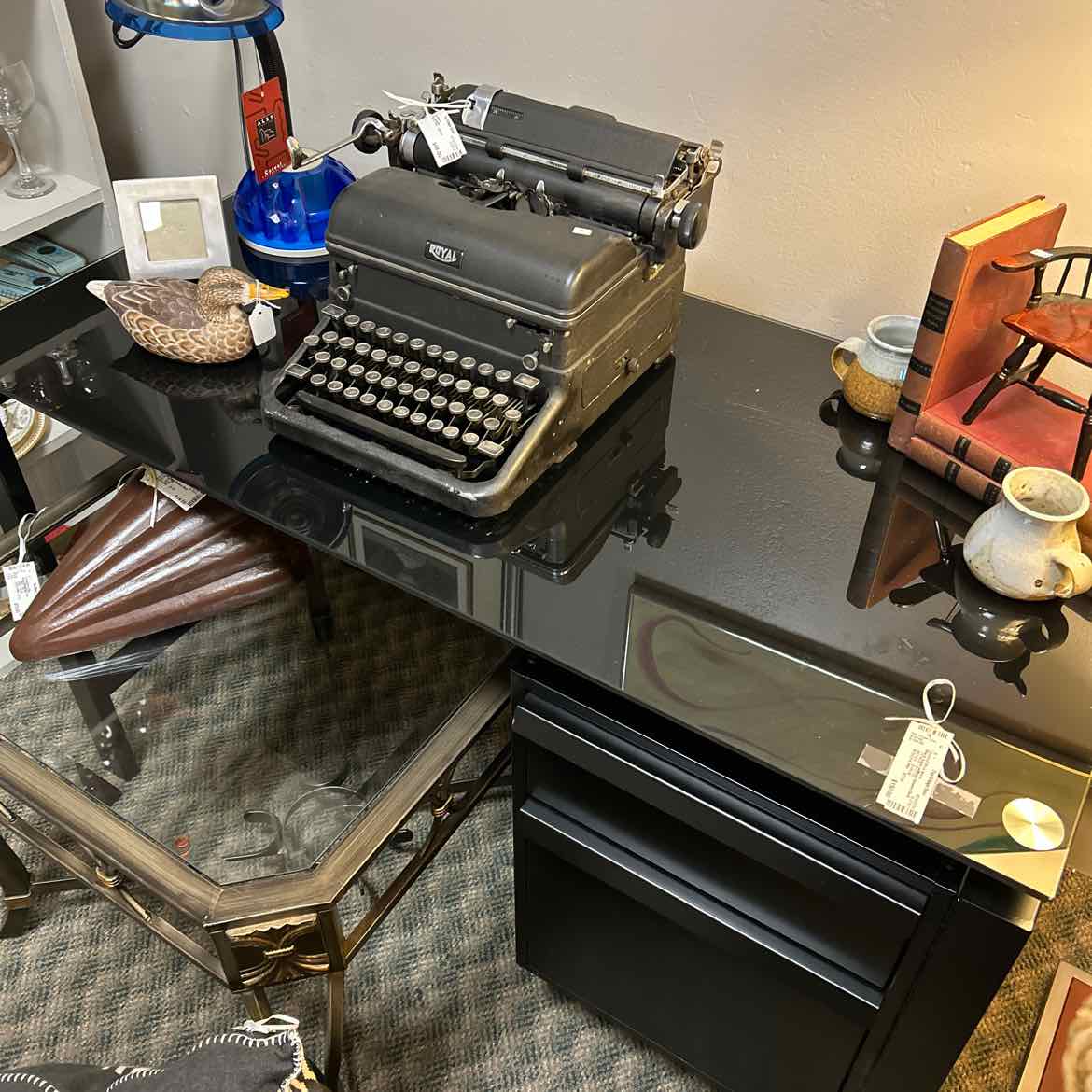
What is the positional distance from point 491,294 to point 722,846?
2.01 feet

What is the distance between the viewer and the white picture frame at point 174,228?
1.40 m

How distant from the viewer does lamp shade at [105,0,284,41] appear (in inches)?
50.7

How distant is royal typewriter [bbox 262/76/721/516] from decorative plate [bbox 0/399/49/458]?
826 millimetres

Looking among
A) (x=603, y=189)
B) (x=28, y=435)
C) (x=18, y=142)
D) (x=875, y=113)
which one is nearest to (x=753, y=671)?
(x=603, y=189)

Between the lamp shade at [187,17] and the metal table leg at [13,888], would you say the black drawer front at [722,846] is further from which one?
the lamp shade at [187,17]

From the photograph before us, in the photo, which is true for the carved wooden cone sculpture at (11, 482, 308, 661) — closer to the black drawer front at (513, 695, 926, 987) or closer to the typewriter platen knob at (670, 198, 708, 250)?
the black drawer front at (513, 695, 926, 987)

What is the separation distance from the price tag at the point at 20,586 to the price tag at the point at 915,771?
1006mm

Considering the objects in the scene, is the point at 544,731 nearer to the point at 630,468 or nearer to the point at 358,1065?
the point at 630,468

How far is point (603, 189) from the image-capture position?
3.81 ft

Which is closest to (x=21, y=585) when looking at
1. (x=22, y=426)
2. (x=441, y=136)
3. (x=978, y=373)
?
(x=22, y=426)

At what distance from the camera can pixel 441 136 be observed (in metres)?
1.23

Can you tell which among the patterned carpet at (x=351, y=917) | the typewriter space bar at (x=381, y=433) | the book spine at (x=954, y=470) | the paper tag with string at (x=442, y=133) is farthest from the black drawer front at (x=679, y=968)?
the paper tag with string at (x=442, y=133)

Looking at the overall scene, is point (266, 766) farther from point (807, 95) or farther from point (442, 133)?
point (807, 95)

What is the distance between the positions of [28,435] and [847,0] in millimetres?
1436
